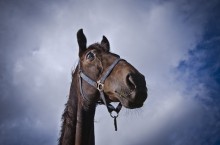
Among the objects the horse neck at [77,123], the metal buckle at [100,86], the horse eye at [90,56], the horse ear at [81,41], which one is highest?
the horse ear at [81,41]

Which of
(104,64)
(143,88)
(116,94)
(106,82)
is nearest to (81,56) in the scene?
(104,64)

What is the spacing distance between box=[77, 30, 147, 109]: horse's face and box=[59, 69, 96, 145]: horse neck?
45 centimetres

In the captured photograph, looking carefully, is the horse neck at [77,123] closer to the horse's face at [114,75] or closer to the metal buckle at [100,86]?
the horse's face at [114,75]

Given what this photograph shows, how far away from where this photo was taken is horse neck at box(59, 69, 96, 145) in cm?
539

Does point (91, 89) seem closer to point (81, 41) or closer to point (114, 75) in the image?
point (114, 75)

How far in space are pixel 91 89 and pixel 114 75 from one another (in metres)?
0.87

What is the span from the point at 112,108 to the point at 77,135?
103cm

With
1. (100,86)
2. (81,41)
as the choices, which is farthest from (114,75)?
(81,41)

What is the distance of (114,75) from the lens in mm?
5035

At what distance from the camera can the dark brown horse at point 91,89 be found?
4.84 m

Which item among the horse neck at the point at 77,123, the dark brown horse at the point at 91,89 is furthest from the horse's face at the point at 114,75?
the horse neck at the point at 77,123

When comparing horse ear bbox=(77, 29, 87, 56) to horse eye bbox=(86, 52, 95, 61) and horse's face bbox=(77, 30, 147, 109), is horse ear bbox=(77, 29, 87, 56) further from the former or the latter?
horse eye bbox=(86, 52, 95, 61)

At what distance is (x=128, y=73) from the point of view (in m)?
4.58

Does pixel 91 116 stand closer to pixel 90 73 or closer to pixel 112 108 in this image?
pixel 112 108
